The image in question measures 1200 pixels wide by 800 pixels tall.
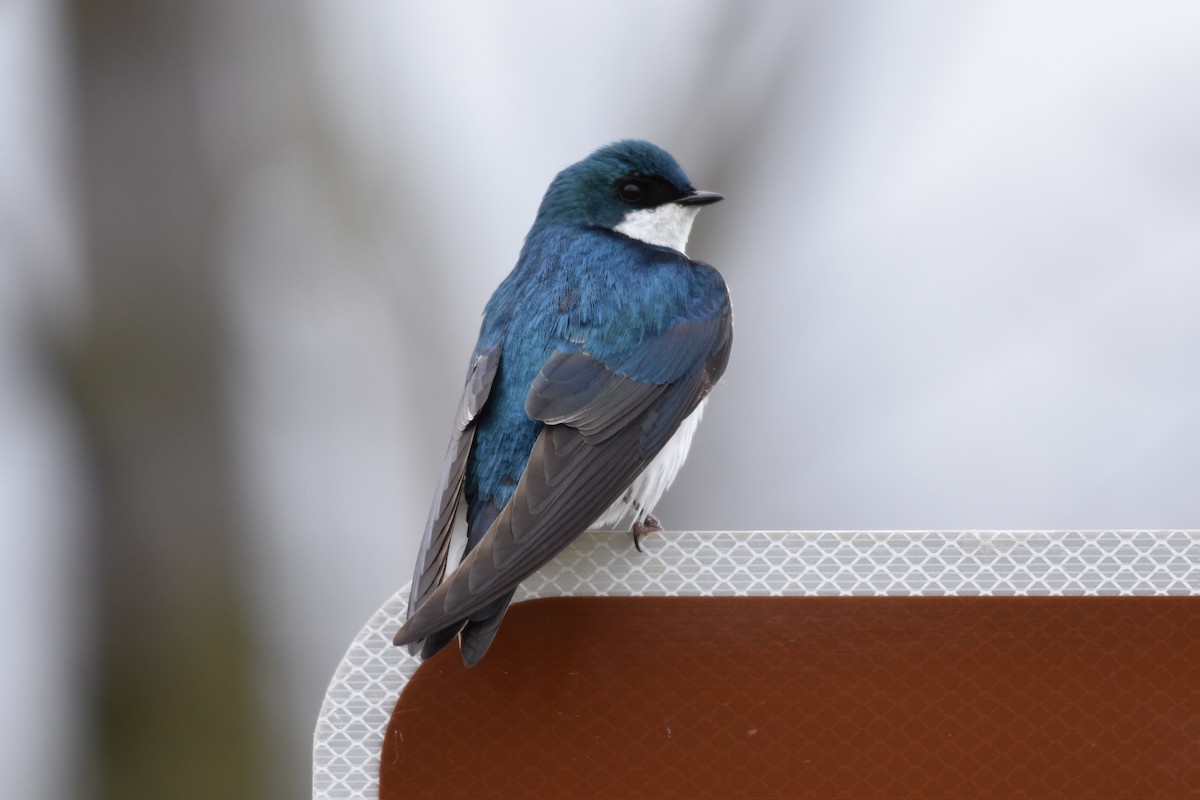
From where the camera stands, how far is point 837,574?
1272 mm

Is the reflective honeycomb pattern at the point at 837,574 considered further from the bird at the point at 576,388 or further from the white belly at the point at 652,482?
the white belly at the point at 652,482

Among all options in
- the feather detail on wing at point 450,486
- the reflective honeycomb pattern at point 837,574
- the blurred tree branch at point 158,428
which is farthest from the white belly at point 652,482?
the blurred tree branch at point 158,428

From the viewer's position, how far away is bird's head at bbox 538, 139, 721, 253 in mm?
2031

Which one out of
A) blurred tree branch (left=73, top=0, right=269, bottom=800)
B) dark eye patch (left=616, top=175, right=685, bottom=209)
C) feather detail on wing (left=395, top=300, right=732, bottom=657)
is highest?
dark eye patch (left=616, top=175, right=685, bottom=209)

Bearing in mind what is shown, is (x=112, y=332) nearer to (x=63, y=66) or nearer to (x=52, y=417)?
(x=52, y=417)

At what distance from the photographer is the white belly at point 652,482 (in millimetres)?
Result: 1689

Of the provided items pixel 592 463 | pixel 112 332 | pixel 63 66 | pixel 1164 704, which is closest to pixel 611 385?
pixel 592 463

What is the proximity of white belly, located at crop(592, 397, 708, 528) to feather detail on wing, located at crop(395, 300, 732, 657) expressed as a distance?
7cm

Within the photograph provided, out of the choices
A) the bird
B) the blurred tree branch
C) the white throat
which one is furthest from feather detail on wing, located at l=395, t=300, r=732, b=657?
the blurred tree branch

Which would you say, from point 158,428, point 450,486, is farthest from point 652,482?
point 158,428

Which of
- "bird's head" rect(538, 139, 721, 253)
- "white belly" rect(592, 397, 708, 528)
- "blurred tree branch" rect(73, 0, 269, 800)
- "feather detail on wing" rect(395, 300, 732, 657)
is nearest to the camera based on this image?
"feather detail on wing" rect(395, 300, 732, 657)

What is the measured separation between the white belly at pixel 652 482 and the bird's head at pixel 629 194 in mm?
362

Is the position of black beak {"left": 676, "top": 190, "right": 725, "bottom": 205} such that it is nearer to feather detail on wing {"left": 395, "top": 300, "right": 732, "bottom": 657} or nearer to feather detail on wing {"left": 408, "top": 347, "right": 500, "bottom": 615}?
feather detail on wing {"left": 395, "top": 300, "right": 732, "bottom": 657}

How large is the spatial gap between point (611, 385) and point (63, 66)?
1181mm
